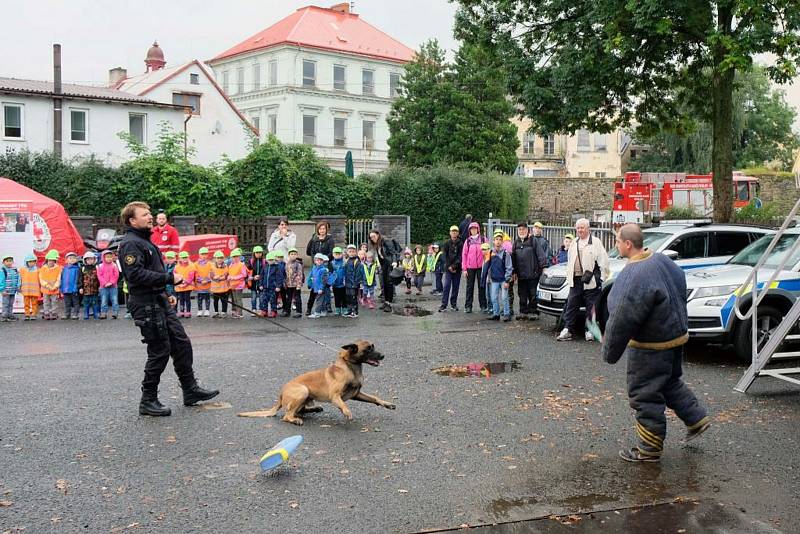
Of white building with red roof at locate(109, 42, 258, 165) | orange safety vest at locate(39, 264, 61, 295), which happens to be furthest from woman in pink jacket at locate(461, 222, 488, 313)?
white building with red roof at locate(109, 42, 258, 165)

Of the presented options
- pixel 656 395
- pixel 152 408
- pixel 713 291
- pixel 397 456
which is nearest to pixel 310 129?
pixel 713 291

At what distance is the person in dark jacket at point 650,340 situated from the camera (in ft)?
21.6

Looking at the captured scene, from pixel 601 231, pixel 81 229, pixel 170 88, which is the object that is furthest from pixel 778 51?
pixel 170 88

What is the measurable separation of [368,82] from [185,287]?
57756 mm

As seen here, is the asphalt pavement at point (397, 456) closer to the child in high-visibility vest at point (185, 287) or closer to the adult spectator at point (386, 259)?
the child in high-visibility vest at point (185, 287)

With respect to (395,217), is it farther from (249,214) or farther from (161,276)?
(161,276)

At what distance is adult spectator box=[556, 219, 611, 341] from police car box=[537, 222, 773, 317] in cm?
78

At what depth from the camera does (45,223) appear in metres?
17.7

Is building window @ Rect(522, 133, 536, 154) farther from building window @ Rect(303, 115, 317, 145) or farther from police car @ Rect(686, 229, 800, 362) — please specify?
police car @ Rect(686, 229, 800, 362)

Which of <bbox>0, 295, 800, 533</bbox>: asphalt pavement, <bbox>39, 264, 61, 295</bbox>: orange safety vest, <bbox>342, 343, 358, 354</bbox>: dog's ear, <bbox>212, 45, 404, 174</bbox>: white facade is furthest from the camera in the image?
<bbox>212, 45, 404, 174</bbox>: white facade

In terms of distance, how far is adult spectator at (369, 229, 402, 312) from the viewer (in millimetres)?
17766

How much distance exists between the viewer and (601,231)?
2098cm

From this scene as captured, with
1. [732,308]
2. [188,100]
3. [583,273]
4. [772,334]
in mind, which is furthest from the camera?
[188,100]

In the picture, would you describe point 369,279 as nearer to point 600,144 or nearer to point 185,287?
point 185,287
